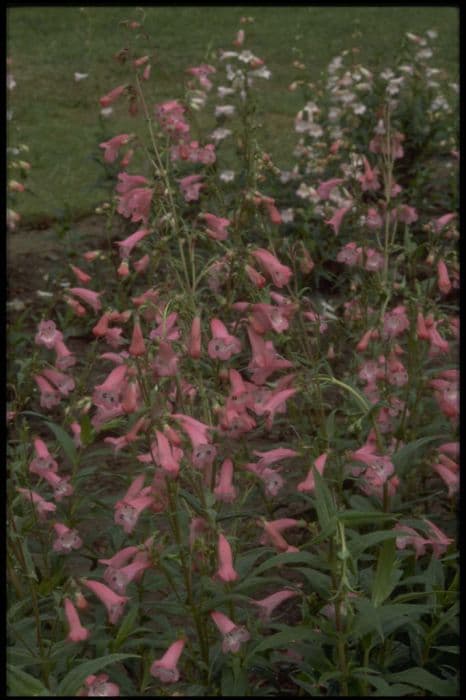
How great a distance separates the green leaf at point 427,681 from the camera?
103 inches

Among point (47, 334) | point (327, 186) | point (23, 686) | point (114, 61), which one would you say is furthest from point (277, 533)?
point (114, 61)

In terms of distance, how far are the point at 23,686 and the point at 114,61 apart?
1270cm

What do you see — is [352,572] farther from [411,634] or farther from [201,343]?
[201,343]

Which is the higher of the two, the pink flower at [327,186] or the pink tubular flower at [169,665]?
the pink flower at [327,186]

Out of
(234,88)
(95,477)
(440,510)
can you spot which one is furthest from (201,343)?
(234,88)

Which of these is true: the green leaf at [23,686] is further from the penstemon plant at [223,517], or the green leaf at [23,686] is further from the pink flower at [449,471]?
the pink flower at [449,471]

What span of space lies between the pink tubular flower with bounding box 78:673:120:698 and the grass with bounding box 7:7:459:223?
652 cm

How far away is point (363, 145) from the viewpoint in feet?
26.2

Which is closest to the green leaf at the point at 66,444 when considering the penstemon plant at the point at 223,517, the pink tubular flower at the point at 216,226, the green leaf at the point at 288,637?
the penstemon plant at the point at 223,517

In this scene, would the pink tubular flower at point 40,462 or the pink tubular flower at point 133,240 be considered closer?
the pink tubular flower at point 133,240

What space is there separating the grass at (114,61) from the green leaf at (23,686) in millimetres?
6688

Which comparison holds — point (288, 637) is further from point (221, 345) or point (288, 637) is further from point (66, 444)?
point (66, 444)

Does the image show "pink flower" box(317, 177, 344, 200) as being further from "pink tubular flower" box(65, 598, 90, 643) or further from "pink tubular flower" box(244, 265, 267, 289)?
"pink tubular flower" box(65, 598, 90, 643)

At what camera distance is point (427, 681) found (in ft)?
8.69
